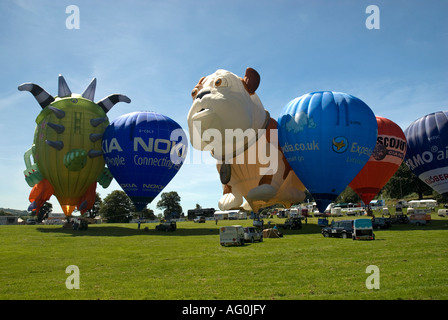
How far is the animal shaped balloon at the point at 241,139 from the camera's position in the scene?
2806cm

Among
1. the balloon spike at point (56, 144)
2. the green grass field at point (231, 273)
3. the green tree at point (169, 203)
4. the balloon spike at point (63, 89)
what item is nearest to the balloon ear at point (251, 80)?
the green grass field at point (231, 273)

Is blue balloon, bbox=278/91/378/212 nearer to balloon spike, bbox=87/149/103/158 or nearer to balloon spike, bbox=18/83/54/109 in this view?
balloon spike, bbox=87/149/103/158

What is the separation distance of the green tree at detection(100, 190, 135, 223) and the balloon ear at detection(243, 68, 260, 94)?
69.3 meters

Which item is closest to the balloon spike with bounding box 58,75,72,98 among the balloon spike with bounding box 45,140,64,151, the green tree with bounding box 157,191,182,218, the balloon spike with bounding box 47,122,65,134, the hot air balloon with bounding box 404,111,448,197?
the balloon spike with bounding box 47,122,65,134

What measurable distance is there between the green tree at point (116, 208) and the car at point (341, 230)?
238 feet

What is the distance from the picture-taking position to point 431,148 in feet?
115

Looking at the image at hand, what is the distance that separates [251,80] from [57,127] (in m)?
20.2

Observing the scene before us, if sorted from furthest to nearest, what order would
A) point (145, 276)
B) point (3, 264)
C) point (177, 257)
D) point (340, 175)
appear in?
point (340, 175), point (177, 257), point (3, 264), point (145, 276)

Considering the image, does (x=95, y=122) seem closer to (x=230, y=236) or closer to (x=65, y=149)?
(x=65, y=149)

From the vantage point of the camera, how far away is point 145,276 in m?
12.9
